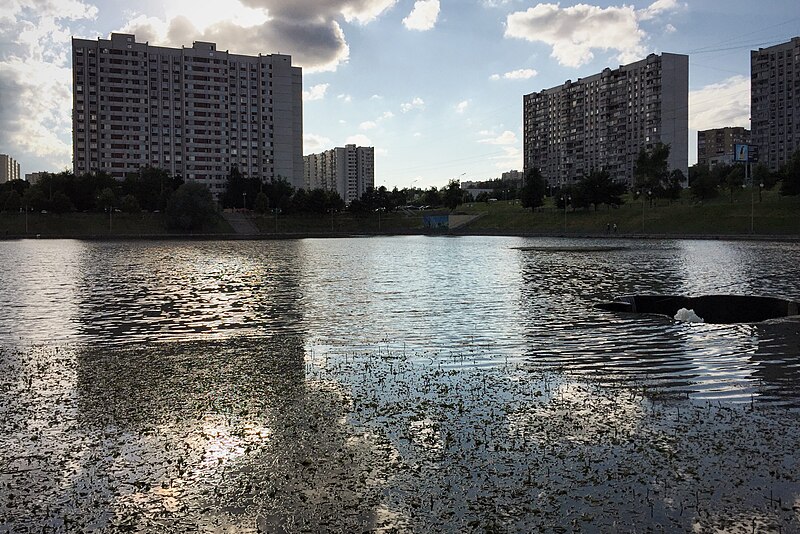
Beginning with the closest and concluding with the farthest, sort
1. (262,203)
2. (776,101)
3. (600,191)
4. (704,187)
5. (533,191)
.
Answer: (704,187), (600,191), (533,191), (262,203), (776,101)

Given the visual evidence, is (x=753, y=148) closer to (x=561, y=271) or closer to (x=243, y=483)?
(x=561, y=271)

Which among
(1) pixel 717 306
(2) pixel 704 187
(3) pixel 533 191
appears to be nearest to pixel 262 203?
(3) pixel 533 191

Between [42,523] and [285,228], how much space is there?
143003 mm

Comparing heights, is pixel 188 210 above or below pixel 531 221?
above

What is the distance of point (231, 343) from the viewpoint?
54.4 feet

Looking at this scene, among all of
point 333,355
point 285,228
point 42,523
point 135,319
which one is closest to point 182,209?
point 285,228

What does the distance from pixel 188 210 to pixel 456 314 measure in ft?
371

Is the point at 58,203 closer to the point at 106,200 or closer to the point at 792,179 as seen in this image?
the point at 106,200

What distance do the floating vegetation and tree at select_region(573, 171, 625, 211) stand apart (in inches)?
4615

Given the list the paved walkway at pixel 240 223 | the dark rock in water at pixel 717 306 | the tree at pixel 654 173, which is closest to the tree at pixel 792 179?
the tree at pixel 654 173

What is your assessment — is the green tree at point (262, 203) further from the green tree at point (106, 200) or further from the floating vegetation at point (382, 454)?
the floating vegetation at point (382, 454)

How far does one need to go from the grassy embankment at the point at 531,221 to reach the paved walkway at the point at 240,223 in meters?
1.58

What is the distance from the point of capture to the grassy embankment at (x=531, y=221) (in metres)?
94.2

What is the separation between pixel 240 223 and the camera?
145 m
